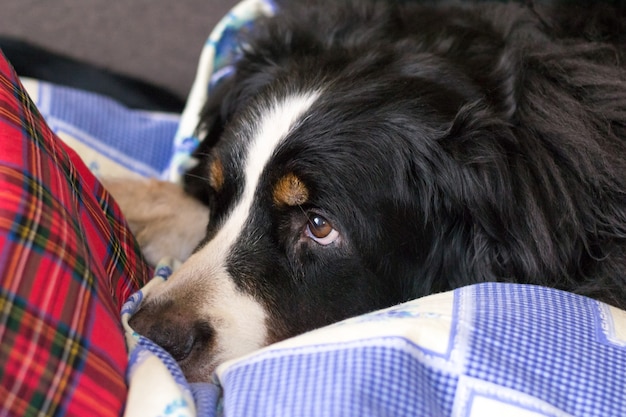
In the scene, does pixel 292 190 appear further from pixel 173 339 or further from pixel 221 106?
pixel 221 106

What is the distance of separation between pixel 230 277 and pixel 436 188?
0.43m

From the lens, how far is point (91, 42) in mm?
2508

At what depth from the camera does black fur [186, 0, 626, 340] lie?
4.40 feet

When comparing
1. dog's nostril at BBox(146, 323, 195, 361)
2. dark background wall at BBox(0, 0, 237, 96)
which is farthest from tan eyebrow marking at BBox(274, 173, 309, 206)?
dark background wall at BBox(0, 0, 237, 96)

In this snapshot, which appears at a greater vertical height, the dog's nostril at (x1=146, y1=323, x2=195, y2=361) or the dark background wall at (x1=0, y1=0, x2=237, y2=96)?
the dog's nostril at (x1=146, y1=323, x2=195, y2=361)

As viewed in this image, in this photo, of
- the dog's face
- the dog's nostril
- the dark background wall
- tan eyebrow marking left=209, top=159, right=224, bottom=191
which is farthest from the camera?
the dark background wall

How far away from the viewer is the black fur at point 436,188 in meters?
1.34

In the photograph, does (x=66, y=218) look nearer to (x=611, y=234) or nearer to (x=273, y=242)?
(x=273, y=242)

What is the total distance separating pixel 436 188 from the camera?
1.38m

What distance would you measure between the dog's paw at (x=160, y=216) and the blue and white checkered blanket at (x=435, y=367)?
504 mm

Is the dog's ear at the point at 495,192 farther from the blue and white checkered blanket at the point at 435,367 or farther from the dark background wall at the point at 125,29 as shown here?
the dark background wall at the point at 125,29

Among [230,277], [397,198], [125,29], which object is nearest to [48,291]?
[230,277]

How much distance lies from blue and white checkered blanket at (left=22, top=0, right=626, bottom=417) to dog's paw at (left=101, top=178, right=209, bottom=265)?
0.50 m

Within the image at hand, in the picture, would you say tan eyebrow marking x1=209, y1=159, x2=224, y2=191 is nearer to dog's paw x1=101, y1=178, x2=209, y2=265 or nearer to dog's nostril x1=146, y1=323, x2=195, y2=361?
dog's paw x1=101, y1=178, x2=209, y2=265
